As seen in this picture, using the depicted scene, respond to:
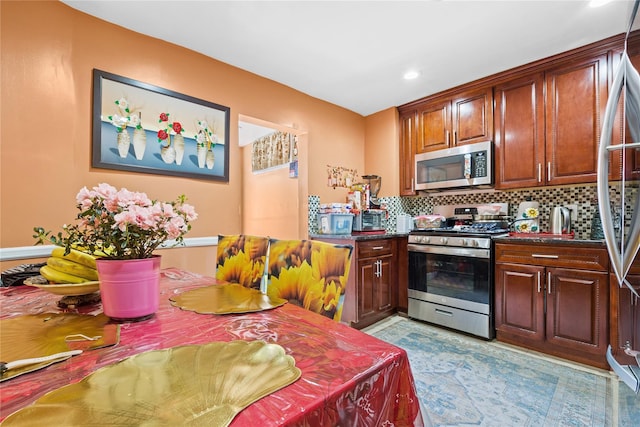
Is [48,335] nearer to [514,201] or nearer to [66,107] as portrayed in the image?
[66,107]

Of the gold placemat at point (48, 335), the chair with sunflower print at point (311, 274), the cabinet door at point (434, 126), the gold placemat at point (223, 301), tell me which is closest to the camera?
the gold placemat at point (48, 335)

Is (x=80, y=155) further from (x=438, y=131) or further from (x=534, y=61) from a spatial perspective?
(x=534, y=61)

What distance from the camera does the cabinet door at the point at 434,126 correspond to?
3.10 m

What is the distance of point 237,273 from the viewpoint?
5.23 feet

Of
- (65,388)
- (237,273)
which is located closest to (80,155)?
(237,273)

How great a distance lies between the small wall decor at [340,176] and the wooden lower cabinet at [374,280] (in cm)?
82

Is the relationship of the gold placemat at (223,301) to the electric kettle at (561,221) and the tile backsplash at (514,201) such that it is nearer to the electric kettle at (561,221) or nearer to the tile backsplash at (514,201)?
the tile backsplash at (514,201)

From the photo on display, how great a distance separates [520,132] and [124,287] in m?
3.20

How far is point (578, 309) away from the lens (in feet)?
6.66

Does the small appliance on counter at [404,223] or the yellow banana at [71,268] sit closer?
the yellow banana at [71,268]

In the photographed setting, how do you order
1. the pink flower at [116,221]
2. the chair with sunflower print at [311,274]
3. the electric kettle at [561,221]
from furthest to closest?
the electric kettle at [561,221] → the chair with sunflower print at [311,274] → the pink flower at [116,221]

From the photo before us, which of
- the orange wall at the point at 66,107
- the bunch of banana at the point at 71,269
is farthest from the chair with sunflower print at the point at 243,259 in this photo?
the orange wall at the point at 66,107

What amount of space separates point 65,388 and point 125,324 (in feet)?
1.17

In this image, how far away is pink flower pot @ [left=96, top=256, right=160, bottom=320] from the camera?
0.84 metres
